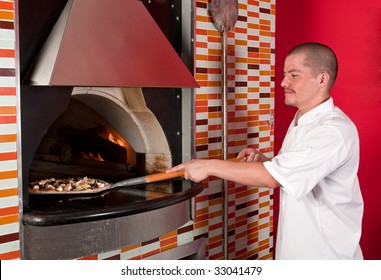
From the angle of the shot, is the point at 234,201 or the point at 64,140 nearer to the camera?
the point at 64,140

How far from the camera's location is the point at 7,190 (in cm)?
155

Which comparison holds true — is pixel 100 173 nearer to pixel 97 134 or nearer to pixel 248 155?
pixel 97 134

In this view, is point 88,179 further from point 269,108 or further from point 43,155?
point 269,108

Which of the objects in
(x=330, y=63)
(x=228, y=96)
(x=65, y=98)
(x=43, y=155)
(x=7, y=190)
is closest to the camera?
(x=7, y=190)

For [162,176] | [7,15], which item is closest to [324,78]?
[162,176]

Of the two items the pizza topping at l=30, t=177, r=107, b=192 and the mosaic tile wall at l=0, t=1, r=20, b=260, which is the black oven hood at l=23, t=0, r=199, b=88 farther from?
the pizza topping at l=30, t=177, r=107, b=192

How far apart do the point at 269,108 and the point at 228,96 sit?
1.23 feet

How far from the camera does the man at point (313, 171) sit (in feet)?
5.49

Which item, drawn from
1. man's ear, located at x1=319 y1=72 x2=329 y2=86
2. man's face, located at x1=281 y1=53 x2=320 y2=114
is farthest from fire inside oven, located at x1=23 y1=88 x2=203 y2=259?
man's ear, located at x1=319 y1=72 x2=329 y2=86

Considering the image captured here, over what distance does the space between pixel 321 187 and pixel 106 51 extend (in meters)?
0.89

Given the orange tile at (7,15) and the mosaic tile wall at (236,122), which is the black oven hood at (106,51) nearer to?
the orange tile at (7,15)

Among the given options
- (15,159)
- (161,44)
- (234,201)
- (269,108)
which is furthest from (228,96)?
(15,159)

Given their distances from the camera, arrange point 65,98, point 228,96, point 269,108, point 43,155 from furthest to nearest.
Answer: point 269,108
point 228,96
point 43,155
point 65,98

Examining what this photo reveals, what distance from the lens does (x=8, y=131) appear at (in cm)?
154
